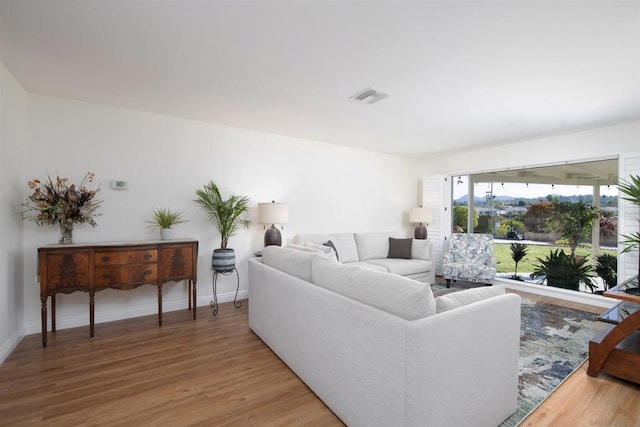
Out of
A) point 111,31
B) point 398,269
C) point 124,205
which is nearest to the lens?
point 111,31

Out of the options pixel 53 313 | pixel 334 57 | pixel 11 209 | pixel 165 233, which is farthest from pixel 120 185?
pixel 334 57

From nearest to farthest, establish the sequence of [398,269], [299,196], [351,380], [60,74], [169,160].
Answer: [351,380] < [60,74] < [169,160] < [398,269] < [299,196]

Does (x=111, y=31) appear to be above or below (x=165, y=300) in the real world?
above

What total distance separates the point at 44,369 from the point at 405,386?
2.80 m

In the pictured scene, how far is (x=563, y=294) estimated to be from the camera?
14.6ft

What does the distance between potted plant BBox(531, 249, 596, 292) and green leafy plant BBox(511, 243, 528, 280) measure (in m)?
0.24

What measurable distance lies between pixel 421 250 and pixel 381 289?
3741 millimetres

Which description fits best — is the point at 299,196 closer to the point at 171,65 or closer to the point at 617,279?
the point at 171,65

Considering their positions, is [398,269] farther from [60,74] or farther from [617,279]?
[60,74]

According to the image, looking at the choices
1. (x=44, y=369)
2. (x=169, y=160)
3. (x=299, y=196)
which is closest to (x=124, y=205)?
(x=169, y=160)

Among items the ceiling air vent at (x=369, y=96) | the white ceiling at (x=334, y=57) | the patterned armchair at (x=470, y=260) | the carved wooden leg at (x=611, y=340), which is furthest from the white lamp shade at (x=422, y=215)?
the carved wooden leg at (x=611, y=340)

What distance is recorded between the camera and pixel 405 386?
1.30 m

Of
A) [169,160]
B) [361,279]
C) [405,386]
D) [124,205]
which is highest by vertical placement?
[169,160]

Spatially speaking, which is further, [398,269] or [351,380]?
[398,269]
